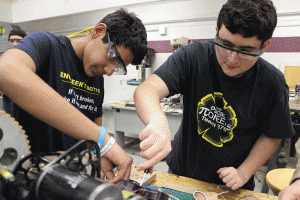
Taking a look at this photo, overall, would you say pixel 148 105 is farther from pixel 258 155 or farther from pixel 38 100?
pixel 258 155

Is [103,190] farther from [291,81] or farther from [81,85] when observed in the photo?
[291,81]

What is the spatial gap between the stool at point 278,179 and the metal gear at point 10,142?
5.58ft

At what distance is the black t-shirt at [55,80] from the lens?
1.03 metres

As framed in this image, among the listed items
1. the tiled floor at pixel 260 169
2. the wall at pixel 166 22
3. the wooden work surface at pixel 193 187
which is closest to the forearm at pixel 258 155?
the wooden work surface at pixel 193 187

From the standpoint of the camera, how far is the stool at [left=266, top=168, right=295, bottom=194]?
5.01 ft

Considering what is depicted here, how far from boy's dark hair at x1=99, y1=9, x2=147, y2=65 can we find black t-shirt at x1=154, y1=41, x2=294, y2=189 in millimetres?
183

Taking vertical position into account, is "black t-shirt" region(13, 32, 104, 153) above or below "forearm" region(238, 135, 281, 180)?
above

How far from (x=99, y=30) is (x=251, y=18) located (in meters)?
0.77

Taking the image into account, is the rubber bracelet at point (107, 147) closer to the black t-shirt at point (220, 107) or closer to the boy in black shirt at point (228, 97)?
the boy in black shirt at point (228, 97)

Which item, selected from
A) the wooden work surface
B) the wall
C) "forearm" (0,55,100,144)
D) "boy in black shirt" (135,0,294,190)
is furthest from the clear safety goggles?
the wall

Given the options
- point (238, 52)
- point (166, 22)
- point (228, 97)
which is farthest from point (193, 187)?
point (166, 22)

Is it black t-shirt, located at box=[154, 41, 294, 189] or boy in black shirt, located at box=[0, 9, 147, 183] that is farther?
black t-shirt, located at box=[154, 41, 294, 189]

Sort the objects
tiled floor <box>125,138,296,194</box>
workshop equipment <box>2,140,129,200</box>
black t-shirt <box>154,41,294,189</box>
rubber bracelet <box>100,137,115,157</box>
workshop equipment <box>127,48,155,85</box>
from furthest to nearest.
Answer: workshop equipment <box>127,48,155,85</box> < tiled floor <box>125,138,296,194</box> < black t-shirt <box>154,41,294,189</box> < rubber bracelet <box>100,137,115,157</box> < workshop equipment <box>2,140,129,200</box>

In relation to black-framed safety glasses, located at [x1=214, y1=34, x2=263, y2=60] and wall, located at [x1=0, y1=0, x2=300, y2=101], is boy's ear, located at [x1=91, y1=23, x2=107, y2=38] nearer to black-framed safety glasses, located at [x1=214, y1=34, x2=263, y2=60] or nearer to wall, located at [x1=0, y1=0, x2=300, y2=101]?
black-framed safety glasses, located at [x1=214, y1=34, x2=263, y2=60]
